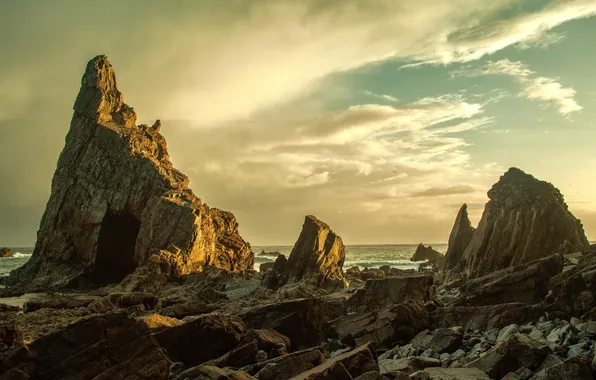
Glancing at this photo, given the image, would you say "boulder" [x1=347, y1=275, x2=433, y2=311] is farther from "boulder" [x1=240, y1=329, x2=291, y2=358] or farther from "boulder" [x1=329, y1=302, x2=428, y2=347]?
"boulder" [x1=240, y1=329, x2=291, y2=358]

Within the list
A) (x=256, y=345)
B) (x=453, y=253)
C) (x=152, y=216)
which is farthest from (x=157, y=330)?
(x=152, y=216)

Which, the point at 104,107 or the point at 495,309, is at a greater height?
the point at 104,107

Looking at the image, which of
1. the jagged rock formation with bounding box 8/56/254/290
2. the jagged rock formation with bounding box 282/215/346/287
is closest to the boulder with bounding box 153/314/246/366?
the jagged rock formation with bounding box 282/215/346/287

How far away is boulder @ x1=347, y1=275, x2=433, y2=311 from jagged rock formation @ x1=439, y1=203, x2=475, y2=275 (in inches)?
819

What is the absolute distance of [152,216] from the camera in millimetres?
47344

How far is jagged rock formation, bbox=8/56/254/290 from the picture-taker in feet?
154

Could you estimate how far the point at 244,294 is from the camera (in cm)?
3269

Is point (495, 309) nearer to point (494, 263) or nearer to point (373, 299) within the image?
point (373, 299)

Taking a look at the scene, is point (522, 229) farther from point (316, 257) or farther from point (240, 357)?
point (240, 357)

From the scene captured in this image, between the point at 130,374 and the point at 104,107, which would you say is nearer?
the point at 130,374

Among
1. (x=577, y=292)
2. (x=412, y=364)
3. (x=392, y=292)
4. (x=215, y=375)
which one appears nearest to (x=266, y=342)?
(x=215, y=375)

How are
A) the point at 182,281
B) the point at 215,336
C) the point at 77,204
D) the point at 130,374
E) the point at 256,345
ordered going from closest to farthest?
the point at 130,374 < the point at 256,345 < the point at 215,336 < the point at 182,281 < the point at 77,204

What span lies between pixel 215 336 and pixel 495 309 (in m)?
8.14

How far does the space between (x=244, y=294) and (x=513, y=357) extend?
26329 millimetres
